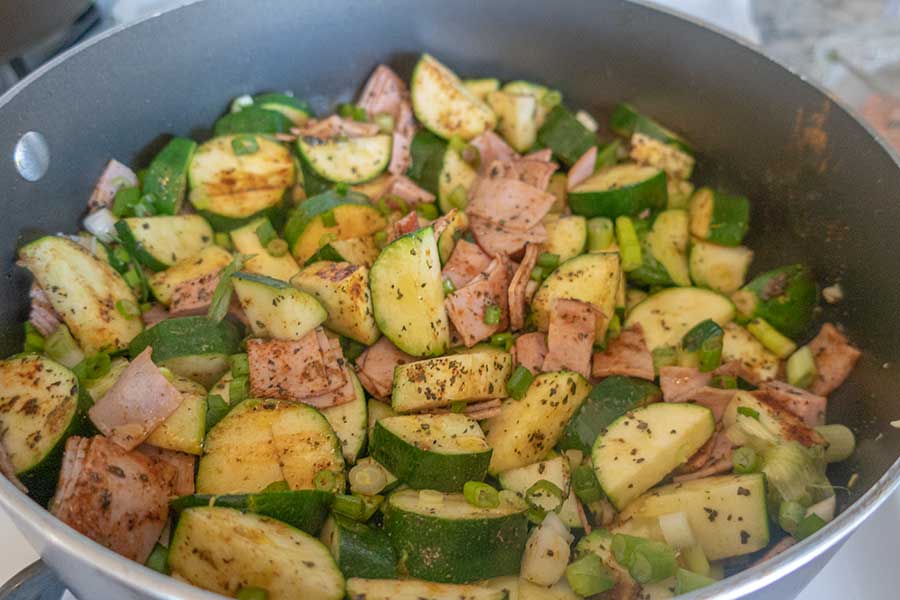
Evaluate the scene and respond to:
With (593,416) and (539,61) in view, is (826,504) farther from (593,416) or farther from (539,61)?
(539,61)

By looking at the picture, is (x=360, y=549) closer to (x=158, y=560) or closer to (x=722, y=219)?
(x=158, y=560)

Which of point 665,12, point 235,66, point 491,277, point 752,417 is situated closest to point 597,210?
point 491,277

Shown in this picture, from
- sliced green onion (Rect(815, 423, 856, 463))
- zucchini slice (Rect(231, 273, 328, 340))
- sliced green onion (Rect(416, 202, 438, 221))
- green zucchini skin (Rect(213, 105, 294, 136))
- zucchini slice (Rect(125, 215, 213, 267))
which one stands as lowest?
sliced green onion (Rect(815, 423, 856, 463))

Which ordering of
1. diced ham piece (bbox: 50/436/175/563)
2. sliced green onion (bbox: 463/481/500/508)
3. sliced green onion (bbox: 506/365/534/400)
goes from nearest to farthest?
diced ham piece (bbox: 50/436/175/563), sliced green onion (bbox: 463/481/500/508), sliced green onion (bbox: 506/365/534/400)

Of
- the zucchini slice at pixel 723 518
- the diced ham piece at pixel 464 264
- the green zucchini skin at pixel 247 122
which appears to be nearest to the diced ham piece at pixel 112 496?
the diced ham piece at pixel 464 264

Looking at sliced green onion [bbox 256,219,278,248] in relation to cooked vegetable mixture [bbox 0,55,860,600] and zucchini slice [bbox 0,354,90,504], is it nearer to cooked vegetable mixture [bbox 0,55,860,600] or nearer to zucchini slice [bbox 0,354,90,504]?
cooked vegetable mixture [bbox 0,55,860,600]

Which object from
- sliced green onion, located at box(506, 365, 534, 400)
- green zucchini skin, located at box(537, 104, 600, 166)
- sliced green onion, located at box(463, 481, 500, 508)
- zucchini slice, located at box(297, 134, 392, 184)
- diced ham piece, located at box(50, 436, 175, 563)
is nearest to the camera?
diced ham piece, located at box(50, 436, 175, 563)

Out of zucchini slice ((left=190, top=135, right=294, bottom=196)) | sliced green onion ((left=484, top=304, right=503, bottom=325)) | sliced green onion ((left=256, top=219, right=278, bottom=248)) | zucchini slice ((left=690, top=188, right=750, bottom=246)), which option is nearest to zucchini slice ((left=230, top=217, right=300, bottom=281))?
sliced green onion ((left=256, top=219, right=278, bottom=248))

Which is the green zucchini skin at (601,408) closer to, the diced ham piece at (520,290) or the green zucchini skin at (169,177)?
the diced ham piece at (520,290)

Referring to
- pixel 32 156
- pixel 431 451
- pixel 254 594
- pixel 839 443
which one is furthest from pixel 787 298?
pixel 32 156
